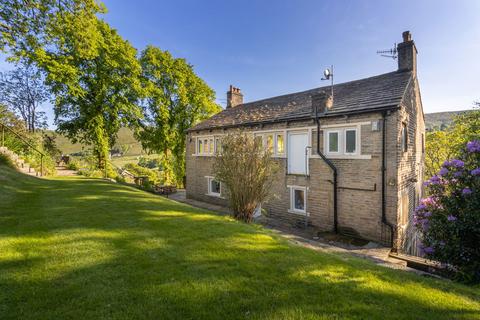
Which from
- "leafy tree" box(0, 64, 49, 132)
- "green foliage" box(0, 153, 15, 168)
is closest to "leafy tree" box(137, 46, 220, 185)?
"green foliage" box(0, 153, 15, 168)

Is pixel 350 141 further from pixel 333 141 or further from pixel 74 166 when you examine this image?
pixel 74 166

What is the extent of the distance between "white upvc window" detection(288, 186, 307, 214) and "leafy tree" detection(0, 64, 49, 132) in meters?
32.0

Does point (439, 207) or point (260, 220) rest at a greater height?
point (439, 207)

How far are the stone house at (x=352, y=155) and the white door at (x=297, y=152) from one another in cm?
5

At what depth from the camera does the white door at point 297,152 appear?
40.9 ft

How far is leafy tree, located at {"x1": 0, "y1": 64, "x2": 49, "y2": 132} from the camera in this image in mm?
28297

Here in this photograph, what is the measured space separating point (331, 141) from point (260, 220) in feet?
19.4

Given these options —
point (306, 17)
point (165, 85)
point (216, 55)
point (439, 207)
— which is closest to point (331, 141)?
point (439, 207)

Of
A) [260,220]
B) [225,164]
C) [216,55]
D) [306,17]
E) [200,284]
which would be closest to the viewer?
[200,284]

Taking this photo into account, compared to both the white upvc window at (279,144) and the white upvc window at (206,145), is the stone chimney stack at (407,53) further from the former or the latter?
the white upvc window at (206,145)

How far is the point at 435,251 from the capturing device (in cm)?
646

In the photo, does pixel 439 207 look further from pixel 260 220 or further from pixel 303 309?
pixel 260 220

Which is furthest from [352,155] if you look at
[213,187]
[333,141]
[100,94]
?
[100,94]

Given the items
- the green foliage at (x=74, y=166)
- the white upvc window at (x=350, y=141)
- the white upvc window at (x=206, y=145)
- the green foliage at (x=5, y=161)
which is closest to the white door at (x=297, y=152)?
the white upvc window at (x=350, y=141)
